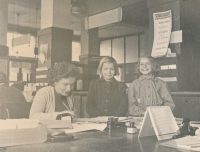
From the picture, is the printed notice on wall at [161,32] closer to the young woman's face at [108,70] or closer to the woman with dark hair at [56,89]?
the young woman's face at [108,70]

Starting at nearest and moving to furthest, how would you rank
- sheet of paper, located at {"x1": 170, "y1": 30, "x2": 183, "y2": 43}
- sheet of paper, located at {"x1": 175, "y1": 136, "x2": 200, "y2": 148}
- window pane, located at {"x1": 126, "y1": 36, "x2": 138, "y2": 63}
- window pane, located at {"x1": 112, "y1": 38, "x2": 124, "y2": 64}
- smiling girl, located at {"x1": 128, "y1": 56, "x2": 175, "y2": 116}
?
1. sheet of paper, located at {"x1": 175, "y1": 136, "x2": 200, "y2": 148}
2. smiling girl, located at {"x1": 128, "y1": 56, "x2": 175, "y2": 116}
3. sheet of paper, located at {"x1": 170, "y1": 30, "x2": 183, "y2": 43}
4. window pane, located at {"x1": 126, "y1": 36, "x2": 138, "y2": 63}
5. window pane, located at {"x1": 112, "y1": 38, "x2": 124, "y2": 64}

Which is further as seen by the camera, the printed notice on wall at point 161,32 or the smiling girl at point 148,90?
the printed notice on wall at point 161,32

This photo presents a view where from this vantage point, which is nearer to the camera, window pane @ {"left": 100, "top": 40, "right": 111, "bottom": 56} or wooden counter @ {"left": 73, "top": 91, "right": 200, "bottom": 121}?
wooden counter @ {"left": 73, "top": 91, "right": 200, "bottom": 121}

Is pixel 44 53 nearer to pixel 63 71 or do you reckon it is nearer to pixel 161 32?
pixel 161 32

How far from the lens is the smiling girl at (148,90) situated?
106 inches

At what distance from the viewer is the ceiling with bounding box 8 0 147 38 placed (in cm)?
614

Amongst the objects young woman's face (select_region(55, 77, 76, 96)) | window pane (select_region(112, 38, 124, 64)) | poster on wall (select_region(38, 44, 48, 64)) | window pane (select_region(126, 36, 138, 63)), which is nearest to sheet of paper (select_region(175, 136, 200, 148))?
young woman's face (select_region(55, 77, 76, 96))

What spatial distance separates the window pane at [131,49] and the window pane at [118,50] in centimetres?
18

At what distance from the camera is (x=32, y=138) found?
1012 millimetres

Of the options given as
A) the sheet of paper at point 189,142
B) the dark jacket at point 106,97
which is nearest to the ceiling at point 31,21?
the dark jacket at point 106,97

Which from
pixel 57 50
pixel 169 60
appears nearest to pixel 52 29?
pixel 57 50

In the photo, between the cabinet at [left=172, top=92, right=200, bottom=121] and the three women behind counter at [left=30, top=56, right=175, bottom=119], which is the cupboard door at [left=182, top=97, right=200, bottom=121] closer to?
the cabinet at [left=172, top=92, right=200, bottom=121]

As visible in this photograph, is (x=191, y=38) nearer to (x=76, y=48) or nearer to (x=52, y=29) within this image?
(x=52, y=29)

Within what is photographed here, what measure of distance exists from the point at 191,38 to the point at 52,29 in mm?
2075
